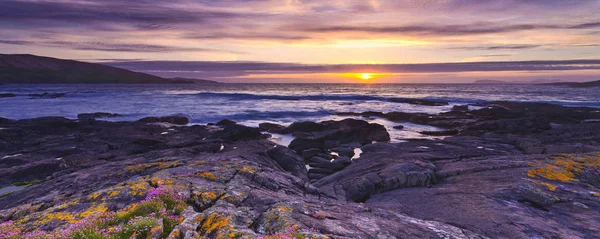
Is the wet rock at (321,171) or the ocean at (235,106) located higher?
the wet rock at (321,171)

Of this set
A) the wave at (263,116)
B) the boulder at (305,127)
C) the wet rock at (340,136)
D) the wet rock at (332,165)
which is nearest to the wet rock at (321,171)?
the wet rock at (332,165)

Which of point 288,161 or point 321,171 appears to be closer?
point 288,161

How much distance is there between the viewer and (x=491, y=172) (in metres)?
12.3

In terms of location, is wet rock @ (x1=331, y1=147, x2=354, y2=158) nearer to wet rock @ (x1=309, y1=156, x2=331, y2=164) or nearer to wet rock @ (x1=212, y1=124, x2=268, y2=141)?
wet rock @ (x1=309, y1=156, x2=331, y2=164)

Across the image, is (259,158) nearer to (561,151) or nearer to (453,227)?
(453,227)

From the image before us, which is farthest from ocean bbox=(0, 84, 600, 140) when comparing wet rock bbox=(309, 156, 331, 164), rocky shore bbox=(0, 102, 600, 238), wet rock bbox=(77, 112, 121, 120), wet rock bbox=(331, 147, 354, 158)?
rocky shore bbox=(0, 102, 600, 238)

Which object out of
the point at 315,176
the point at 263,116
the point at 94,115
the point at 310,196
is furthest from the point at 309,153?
the point at 94,115

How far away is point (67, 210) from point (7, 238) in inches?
72.4

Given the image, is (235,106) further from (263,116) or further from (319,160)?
(319,160)

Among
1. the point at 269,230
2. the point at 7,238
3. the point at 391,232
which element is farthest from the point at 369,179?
the point at 7,238

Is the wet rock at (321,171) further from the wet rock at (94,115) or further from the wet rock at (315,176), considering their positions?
the wet rock at (94,115)

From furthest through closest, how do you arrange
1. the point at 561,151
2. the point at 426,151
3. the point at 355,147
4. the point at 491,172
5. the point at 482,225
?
the point at 355,147 → the point at 426,151 → the point at 561,151 → the point at 491,172 → the point at 482,225

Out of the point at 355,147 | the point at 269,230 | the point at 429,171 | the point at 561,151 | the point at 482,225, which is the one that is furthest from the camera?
the point at 355,147

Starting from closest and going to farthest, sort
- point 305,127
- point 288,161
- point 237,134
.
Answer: point 288,161 → point 237,134 → point 305,127
